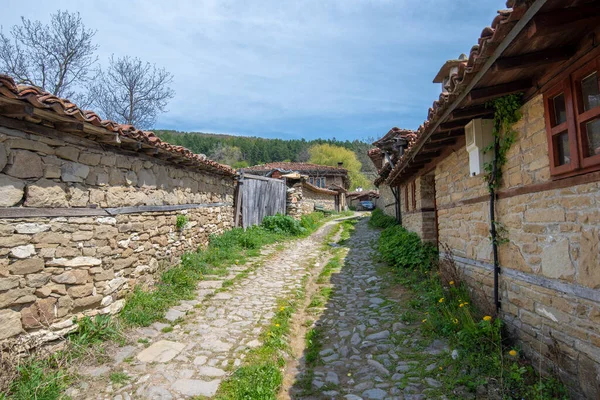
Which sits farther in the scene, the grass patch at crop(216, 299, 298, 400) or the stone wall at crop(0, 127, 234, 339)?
the stone wall at crop(0, 127, 234, 339)

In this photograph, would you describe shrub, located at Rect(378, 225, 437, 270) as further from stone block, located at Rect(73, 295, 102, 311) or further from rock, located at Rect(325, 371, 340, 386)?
stone block, located at Rect(73, 295, 102, 311)

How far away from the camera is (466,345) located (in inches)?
139

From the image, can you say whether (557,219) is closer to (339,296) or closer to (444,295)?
(444,295)

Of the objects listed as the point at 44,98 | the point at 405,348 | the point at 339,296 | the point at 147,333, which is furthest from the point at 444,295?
the point at 44,98

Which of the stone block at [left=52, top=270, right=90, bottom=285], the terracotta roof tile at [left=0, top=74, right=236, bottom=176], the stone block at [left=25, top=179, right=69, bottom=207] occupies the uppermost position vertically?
the terracotta roof tile at [left=0, top=74, right=236, bottom=176]

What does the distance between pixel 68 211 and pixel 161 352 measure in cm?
199

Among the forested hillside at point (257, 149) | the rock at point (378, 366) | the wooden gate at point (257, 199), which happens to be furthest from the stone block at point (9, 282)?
the forested hillside at point (257, 149)

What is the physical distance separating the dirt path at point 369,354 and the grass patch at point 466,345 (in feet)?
0.32

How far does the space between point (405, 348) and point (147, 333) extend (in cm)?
323

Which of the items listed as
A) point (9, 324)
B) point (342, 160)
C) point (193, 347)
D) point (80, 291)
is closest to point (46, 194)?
point (80, 291)

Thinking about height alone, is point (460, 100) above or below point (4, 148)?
above

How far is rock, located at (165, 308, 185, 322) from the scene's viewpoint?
15.5ft

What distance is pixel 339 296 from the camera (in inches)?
241

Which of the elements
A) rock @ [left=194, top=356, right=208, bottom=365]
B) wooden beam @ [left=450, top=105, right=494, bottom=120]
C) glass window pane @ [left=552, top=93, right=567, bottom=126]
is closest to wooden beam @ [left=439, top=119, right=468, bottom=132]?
wooden beam @ [left=450, top=105, right=494, bottom=120]
